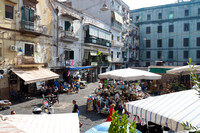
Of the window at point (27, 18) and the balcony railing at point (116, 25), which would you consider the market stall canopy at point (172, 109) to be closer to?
the window at point (27, 18)

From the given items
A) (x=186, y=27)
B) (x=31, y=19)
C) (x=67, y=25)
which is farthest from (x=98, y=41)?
(x=186, y=27)

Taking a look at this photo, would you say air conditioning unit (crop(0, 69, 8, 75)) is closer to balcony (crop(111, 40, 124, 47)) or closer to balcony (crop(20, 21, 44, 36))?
balcony (crop(20, 21, 44, 36))

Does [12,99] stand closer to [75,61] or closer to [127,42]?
[75,61]

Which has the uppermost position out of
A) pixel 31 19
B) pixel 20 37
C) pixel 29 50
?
pixel 31 19

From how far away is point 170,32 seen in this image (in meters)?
41.3

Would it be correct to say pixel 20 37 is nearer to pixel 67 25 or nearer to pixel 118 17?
pixel 67 25

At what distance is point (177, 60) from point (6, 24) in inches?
1507

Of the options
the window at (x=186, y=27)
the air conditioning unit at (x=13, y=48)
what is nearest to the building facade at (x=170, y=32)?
the window at (x=186, y=27)

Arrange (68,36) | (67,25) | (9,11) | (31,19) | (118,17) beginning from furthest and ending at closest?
(118,17) → (67,25) → (68,36) → (31,19) → (9,11)

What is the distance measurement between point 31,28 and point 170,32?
35.8 meters

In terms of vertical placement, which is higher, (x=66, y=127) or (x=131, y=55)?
(x=131, y=55)

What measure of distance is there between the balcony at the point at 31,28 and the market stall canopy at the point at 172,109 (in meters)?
13.3

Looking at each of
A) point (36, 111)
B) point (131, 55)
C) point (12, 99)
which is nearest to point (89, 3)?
point (131, 55)

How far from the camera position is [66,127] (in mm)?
3908
